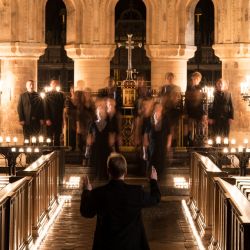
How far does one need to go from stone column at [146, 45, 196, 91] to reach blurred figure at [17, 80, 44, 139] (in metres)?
4.39

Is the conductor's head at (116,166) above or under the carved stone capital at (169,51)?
under

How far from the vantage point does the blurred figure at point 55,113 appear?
20.1 meters

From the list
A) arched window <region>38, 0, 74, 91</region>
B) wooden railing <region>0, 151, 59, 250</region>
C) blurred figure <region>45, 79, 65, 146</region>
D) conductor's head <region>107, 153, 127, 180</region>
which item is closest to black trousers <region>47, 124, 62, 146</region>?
blurred figure <region>45, 79, 65, 146</region>

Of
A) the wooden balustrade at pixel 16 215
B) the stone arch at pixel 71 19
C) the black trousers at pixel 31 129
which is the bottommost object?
the wooden balustrade at pixel 16 215

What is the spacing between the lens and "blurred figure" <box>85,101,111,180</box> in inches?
653

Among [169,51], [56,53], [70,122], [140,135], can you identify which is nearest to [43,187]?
[140,135]

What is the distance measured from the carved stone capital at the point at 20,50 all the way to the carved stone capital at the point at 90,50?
0.73 m

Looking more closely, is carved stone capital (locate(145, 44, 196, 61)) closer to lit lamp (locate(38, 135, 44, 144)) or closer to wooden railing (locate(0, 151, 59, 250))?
lit lamp (locate(38, 135, 44, 144))

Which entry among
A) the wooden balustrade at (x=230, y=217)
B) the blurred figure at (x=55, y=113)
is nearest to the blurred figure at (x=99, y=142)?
the blurred figure at (x=55, y=113)

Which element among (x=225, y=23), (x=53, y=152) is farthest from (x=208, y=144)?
(x=225, y=23)

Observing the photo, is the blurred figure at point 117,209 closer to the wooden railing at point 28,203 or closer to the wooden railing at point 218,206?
the wooden railing at point 218,206

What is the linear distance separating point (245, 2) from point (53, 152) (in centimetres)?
902

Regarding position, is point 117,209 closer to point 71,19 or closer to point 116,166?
point 116,166

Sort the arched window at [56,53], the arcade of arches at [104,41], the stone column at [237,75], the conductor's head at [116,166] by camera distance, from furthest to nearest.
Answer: the arched window at [56,53], the arcade of arches at [104,41], the stone column at [237,75], the conductor's head at [116,166]
